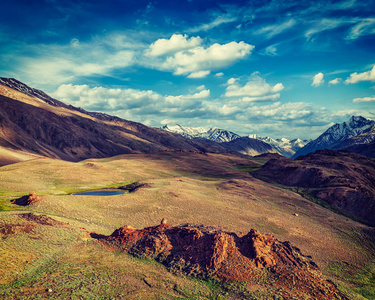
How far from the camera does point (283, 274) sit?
25688 millimetres

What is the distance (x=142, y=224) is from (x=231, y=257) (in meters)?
20.7

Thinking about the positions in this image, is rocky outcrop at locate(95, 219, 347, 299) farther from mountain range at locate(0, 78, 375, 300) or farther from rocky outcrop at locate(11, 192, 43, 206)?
rocky outcrop at locate(11, 192, 43, 206)

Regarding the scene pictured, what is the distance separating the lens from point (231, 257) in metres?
27.3

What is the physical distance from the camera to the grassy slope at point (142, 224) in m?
23.3

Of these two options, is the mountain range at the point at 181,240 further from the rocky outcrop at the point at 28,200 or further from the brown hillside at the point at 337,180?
the brown hillside at the point at 337,180

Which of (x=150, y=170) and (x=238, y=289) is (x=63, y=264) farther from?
(x=150, y=170)

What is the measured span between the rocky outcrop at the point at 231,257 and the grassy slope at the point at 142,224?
1675 mm

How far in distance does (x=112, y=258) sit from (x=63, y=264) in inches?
200

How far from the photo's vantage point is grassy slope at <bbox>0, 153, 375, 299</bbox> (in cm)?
2333

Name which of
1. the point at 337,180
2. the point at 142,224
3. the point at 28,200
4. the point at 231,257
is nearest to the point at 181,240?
the point at 231,257

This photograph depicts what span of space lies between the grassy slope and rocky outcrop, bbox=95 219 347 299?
1.68 meters

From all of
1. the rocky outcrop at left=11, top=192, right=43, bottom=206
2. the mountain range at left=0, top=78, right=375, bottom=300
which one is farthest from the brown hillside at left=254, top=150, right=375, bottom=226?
the rocky outcrop at left=11, top=192, right=43, bottom=206

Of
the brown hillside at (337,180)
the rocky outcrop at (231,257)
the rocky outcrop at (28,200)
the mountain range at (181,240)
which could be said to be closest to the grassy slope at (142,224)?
the mountain range at (181,240)

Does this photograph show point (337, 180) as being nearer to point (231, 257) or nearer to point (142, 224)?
point (142, 224)
